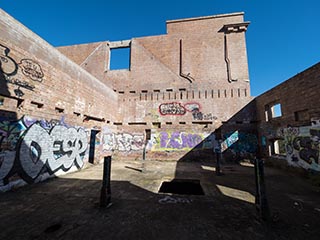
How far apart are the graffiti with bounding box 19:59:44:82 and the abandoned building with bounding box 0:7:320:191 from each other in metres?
0.04

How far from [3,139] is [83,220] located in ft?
11.6

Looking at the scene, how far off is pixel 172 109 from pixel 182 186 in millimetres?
6362

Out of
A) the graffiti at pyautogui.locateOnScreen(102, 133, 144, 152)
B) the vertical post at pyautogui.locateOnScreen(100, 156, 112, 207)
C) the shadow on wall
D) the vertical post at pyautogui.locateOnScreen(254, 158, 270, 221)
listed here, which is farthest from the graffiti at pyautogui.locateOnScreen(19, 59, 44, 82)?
the shadow on wall

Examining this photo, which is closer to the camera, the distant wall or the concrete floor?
the concrete floor

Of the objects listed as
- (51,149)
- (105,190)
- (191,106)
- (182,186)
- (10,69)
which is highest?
(191,106)

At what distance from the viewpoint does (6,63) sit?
4344mm

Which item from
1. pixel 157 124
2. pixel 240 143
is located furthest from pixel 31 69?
pixel 240 143

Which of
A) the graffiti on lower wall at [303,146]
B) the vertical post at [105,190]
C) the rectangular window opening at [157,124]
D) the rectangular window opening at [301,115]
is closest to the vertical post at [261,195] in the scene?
the vertical post at [105,190]

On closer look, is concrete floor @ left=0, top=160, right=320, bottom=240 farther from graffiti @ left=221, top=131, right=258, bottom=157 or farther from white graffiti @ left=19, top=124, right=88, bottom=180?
graffiti @ left=221, top=131, right=258, bottom=157

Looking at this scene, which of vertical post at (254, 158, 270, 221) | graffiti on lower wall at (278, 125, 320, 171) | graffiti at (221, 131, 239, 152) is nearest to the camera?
vertical post at (254, 158, 270, 221)

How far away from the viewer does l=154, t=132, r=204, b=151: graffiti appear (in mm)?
10617

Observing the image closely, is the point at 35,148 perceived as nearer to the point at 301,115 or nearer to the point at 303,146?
the point at 303,146

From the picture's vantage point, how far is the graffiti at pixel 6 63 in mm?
4250

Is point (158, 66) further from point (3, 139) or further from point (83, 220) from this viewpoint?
point (83, 220)
